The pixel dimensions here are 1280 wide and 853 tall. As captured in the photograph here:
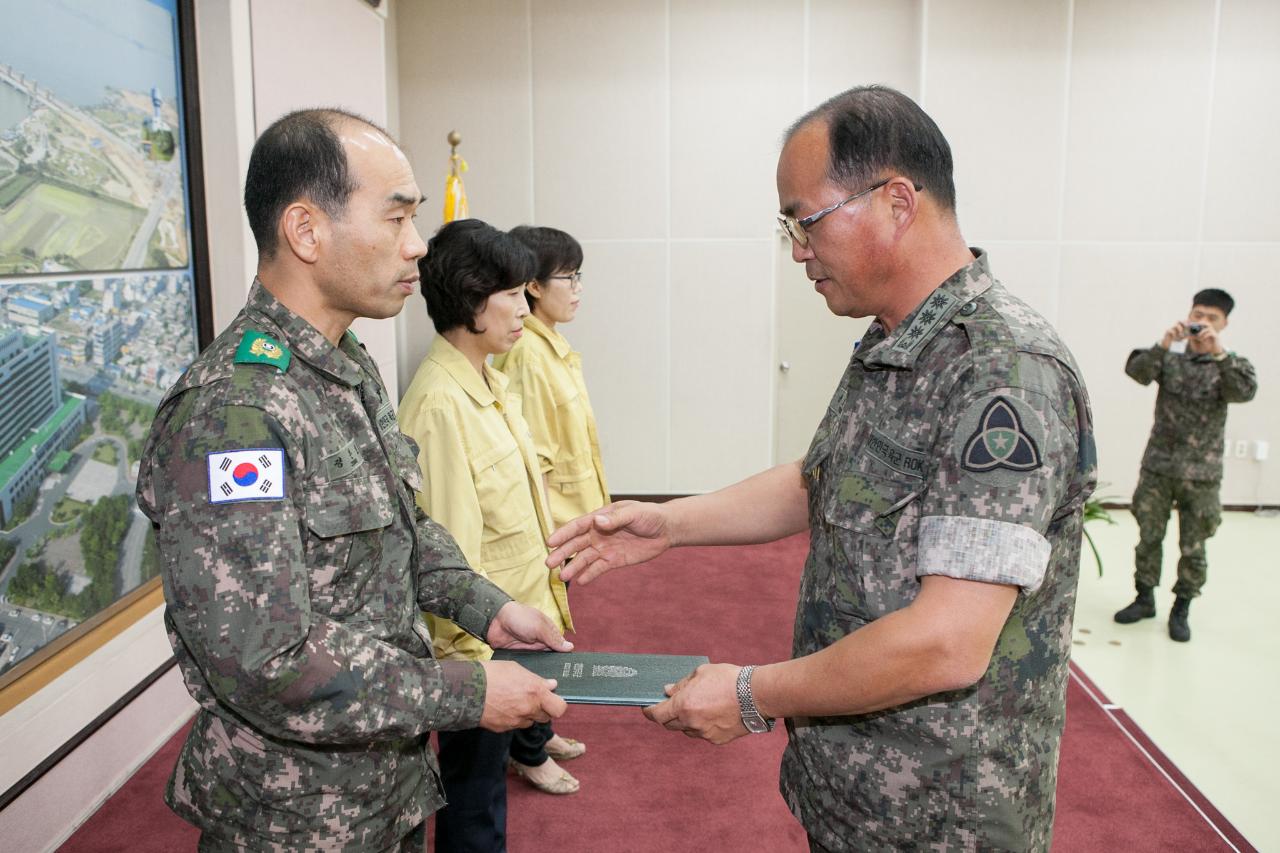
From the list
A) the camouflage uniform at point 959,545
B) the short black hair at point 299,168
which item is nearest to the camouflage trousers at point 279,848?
the camouflage uniform at point 959,545

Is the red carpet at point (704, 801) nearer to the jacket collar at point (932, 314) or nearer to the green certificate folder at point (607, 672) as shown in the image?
the green certificate folder at point (607, 672)

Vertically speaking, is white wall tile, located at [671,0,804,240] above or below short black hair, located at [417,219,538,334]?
above

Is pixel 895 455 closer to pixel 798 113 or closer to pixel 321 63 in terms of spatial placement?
pixel 321 63

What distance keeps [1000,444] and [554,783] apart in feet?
7.00

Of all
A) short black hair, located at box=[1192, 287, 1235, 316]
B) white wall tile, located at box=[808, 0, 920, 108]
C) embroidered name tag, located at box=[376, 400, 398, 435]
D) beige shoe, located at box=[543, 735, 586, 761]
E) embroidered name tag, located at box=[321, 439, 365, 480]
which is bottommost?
beige shoe, located at box=[543, 735, 586, 761]

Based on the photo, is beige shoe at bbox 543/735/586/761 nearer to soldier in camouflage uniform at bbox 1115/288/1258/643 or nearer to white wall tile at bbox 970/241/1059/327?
soldier in camouflage uniform at bbox 1115/288/1258/643

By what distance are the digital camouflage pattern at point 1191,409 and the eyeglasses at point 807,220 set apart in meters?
3.47

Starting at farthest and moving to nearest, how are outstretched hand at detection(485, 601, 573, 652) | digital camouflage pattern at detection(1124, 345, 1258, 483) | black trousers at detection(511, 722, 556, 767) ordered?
digital camouflage pattern at detection(1124, 345, 1258, 483)
black trousers at detection(511, 722, 556, 767)
outstretched hand at detection(485, 601, 573, 652)

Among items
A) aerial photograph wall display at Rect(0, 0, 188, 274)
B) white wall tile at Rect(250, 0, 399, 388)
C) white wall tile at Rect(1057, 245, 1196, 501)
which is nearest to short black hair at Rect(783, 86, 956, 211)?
aerial photograph wall display at Rect(0, 0, 188, 274)

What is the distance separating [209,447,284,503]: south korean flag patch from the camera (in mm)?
1143

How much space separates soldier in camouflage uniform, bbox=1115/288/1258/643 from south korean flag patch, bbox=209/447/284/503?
4.16 meters

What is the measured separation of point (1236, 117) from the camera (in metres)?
6.29

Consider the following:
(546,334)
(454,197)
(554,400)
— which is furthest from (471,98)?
(554,400)

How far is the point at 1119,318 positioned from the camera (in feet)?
21.4
